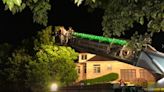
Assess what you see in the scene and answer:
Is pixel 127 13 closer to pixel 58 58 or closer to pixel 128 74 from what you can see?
pixel 58 58

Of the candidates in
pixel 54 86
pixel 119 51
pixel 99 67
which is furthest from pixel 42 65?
pixel 119 51

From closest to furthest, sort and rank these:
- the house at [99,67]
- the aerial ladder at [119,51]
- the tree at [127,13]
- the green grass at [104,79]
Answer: the tree at [127,13] → the aerial ladder at [119,51] → the green grass at [104,79] → the house at [99,67]

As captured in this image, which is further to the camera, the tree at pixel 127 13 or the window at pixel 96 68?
the window at pixel 96 68

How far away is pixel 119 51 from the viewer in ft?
101

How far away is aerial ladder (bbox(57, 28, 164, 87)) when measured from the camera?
→ 21.4 metres

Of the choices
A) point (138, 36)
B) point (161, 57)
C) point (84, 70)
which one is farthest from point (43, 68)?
point (138, 36)

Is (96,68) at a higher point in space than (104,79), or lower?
higher

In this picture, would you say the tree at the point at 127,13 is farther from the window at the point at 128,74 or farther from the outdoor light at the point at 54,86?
the window at the point at 128,74

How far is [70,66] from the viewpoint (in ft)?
165

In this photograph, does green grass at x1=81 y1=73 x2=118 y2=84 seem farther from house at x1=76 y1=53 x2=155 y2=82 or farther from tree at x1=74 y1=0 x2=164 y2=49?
tree at x1=74 y1=0 x2=164 y2=49

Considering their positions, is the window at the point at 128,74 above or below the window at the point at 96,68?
below

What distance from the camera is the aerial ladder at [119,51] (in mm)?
21422

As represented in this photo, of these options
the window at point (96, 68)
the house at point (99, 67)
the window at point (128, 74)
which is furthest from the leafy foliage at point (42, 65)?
the window at point (96, 68)

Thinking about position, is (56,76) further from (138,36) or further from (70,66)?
(138,36)
